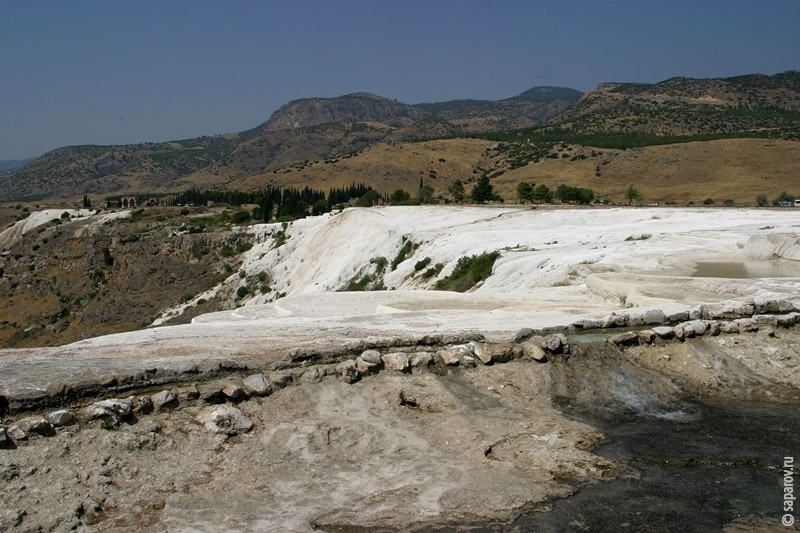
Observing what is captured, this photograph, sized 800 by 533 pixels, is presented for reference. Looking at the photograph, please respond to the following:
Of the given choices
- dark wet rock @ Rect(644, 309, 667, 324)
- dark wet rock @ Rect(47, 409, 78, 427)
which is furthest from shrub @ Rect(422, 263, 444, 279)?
dark wet rock @ Rect(47, 409, 78, 427)

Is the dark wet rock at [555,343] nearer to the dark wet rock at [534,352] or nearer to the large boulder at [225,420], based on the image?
the dark wet rock at [534,352]

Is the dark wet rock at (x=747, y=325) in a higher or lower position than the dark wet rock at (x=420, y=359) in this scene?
lower

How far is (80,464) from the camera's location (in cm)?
760

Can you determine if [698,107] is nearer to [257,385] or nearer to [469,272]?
[469,272]

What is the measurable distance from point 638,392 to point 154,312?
51.1 meters

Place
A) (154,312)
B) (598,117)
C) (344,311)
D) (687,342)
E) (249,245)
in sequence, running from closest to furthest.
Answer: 1. (687,342)
2. (344,311)
3. (154,312)
4. (249,245)
5. (598,117)

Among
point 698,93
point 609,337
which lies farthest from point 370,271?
point 698,93

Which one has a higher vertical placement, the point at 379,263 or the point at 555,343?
the point at 555,343

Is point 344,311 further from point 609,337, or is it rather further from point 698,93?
point 698,93

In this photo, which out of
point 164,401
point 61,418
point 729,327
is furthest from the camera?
point 729,327

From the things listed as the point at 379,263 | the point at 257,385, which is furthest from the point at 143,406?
the point at 379,263

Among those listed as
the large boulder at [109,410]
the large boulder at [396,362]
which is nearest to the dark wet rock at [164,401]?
the large boulder at [109,410]

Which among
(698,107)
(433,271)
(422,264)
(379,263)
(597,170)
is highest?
(698,107)

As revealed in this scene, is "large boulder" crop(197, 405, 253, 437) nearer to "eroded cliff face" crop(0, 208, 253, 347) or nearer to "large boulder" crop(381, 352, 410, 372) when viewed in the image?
"large boulder" crop(381, 352, 410, 372)
